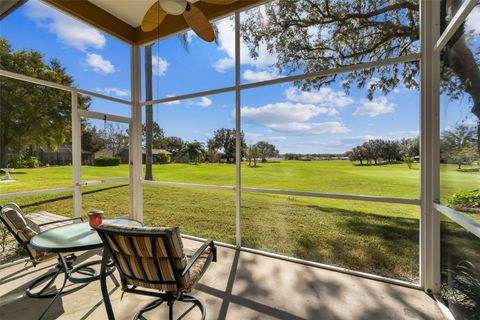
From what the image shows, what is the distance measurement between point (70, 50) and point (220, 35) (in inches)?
90.0

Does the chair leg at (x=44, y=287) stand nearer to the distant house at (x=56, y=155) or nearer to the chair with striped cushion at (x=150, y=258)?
the chair with striped cushion at (x=150, y=258)

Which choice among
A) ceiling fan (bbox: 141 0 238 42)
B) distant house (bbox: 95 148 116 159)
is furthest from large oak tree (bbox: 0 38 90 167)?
ceiling fan (bbox: 141 0 238 42)

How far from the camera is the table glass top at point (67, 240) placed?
1.82 metres

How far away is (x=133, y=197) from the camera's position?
4453mm

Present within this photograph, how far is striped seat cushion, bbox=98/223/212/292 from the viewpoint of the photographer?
4.74ft

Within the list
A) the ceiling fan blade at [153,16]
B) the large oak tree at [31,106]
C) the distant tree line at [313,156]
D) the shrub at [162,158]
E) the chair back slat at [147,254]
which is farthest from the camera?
the shrub at [162,158]

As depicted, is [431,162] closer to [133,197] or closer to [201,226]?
[201,226]

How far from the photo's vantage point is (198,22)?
2250 millimetres

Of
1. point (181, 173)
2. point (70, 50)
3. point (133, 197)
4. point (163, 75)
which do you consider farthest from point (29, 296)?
point (163, 75)

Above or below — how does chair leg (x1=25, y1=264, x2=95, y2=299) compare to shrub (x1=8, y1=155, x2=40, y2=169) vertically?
below

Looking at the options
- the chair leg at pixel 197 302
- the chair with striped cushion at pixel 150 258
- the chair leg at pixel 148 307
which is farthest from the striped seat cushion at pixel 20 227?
the chair leg at pixel 197 302

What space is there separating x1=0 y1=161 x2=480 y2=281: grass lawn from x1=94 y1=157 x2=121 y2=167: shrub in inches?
3.6

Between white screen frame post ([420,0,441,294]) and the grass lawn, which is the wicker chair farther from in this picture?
white screen frame post ([420,0,441,294])

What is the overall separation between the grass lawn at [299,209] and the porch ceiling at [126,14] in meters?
2.38
